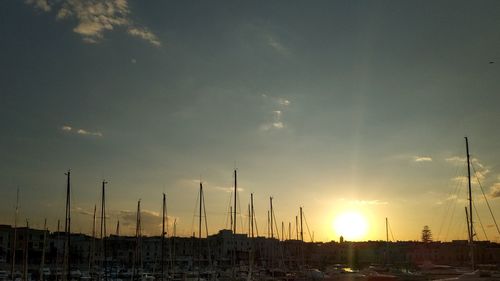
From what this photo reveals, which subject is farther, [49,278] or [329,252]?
[329,252]

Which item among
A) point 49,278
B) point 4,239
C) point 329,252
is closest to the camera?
point 49,278

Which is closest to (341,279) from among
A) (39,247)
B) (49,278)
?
(49,278)

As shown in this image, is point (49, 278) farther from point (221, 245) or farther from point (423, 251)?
point (423, 251)

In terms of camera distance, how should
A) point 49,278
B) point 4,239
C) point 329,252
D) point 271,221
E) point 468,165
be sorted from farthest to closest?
point 329,252, point 4,239, point 271,221, point 49,278, point 468,165

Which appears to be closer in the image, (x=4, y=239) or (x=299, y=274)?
(x=299, y=274)

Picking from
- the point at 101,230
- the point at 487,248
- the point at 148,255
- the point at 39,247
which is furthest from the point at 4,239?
the point at 487,248

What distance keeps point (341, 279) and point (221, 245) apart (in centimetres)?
9674

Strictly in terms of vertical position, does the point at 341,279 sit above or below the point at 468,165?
below

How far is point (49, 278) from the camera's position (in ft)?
225

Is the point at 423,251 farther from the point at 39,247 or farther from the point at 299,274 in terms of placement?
the point at 39,247

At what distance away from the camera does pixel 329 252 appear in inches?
6604

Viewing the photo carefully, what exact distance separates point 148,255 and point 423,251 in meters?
85.5

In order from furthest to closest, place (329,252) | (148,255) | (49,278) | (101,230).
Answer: (329,252) < (148,255) < (49,278) < (101,230)

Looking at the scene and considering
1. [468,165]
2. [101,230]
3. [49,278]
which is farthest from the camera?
[49,278]
